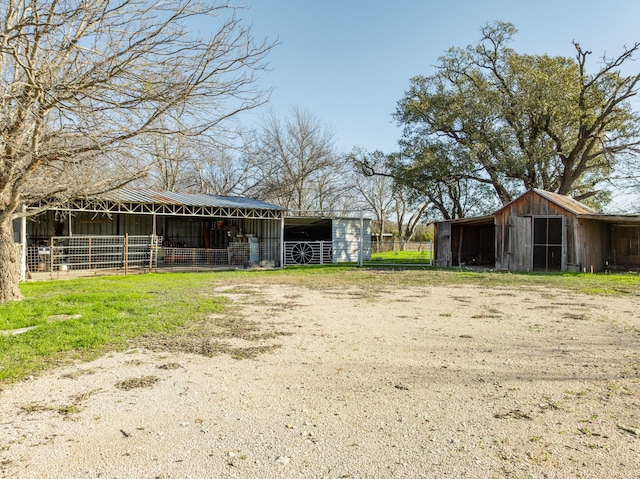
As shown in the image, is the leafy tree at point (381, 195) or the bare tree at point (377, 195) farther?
the bare tree at point (377, 195)

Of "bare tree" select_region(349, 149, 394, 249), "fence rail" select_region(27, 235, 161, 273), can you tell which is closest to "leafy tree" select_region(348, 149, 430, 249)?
"bare tree" select_region(349, 149, 394, 249)

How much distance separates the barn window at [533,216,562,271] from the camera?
60.4 ft

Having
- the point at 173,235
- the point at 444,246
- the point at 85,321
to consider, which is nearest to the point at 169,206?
the point at 173,235

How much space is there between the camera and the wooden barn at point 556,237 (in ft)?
58.4

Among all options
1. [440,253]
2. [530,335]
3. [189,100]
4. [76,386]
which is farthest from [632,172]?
[76,386]

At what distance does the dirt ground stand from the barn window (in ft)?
42.9

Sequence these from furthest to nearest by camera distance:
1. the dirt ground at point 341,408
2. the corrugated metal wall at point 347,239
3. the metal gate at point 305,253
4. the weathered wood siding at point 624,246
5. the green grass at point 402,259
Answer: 1. the green grass at point 402,259
2. the corrugated metal wall at point 347,239
3. the metal gate at point 305,253
4. the weathered wood siding at point 624,246
5. the dirt ground at point 341,408

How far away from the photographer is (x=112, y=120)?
546cm

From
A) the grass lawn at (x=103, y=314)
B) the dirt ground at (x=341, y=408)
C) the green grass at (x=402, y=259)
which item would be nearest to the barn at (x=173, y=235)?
the green grass at (x=402, y=259)

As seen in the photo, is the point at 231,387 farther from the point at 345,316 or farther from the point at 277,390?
the point at 345,316

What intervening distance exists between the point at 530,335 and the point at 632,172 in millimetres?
23966

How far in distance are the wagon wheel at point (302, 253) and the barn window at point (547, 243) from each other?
10518 millimetres

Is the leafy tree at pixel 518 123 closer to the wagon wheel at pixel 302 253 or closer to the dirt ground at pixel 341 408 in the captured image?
the wagon wheel at pixel 302 253

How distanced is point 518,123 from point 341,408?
25.9 m
